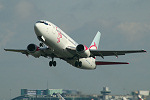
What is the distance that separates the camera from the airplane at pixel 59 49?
4172 centimetres

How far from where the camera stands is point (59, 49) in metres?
43.8

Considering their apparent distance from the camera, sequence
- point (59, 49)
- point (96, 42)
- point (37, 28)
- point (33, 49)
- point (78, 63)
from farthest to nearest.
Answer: point (96, 42), point (78, 63), point (33, 49), point (59, 49), point (37, 28)

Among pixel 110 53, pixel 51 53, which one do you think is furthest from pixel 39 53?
pixel 110 53

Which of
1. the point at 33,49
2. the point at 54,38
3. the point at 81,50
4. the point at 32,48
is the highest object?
the point at 54,38

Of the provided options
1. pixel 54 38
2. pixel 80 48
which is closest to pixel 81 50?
pixel 80 48

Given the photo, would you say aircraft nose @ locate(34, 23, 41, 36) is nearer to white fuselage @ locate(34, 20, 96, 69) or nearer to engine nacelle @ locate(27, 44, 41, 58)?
white fuselage @ locate(34, 20, 96, 69)

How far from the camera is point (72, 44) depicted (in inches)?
1836

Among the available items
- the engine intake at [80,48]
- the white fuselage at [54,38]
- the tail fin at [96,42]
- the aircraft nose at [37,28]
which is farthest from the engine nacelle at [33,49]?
the tail fin at [96,42]

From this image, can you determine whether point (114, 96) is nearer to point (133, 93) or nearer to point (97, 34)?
point (133, 93)

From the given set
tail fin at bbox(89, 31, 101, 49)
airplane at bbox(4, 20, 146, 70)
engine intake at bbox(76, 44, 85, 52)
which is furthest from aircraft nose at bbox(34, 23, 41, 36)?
tail fin at bbox(89, 31, 101, 49)

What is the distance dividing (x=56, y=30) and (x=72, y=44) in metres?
4.73

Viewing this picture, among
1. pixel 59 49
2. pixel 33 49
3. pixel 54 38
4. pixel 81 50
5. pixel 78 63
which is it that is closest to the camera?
pixel 54 38

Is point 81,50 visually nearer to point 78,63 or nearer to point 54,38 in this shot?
point 78,63

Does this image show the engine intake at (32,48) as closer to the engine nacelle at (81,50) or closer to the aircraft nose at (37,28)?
the aircraft nose at (37,28)
